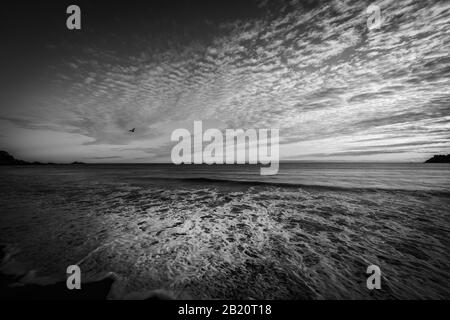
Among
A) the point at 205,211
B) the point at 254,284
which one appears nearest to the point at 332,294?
the point at 254,284

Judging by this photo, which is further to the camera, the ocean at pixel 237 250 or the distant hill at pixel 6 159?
the distant hill at pixel 6 159

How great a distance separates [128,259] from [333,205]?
1457 cm

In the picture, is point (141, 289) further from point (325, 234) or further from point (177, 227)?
point (325, 234)

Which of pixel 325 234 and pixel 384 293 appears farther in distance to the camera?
pixel 325 234

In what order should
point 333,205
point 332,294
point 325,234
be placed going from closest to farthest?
point 332,294, point 325,234, point 333,205

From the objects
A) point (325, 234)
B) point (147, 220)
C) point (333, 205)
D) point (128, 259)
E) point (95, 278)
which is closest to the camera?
point (95, 278)

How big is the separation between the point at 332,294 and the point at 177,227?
22.9ft

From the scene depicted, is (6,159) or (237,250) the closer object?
(237,250)

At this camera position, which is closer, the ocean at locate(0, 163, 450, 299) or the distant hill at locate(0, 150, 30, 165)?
the ocean at locate(0, 163, 450, 299)

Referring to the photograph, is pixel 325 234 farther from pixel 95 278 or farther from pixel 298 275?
pixel 95 278

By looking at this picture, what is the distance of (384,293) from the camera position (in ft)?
15.7
